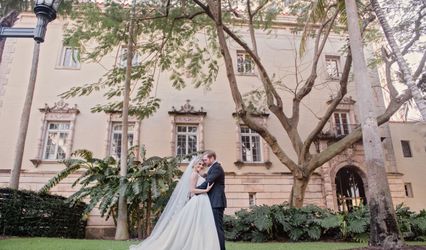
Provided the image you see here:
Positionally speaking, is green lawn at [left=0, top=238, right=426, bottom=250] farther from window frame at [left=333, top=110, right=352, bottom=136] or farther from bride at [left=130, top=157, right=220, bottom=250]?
window frame at [left=333, top=110, right=352, bottom=136]

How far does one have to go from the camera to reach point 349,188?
17938 millimetres

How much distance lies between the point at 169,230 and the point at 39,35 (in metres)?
3.81

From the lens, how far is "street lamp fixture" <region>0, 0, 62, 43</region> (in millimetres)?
4258

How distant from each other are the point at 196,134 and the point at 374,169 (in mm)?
12051

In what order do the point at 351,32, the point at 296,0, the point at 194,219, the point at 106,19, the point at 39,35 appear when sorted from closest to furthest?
the point at 39,35
the point at 194,219
the point at 351,32
the point at 106,19
the point at 296,0

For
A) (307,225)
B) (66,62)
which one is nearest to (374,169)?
(307,225)

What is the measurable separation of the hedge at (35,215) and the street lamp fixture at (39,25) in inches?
258

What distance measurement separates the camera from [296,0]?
13.3 meters

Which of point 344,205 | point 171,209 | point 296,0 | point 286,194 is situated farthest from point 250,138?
point 171,209

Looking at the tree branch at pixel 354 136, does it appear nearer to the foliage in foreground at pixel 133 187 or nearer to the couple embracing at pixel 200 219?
the foliage in foreground at pixel 133 187

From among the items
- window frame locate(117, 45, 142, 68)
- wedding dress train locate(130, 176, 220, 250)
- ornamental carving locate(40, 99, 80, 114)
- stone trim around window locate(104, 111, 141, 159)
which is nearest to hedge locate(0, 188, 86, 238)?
stone trim around window locate(104, 111, 141, 159)

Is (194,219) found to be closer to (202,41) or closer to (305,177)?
(305,177)

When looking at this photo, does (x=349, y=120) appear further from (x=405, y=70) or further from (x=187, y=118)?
(x=405, y=70)

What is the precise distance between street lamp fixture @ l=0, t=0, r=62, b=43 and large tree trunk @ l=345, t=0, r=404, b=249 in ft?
19.4
